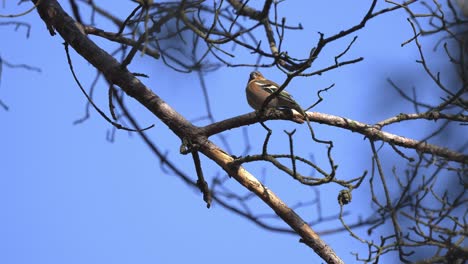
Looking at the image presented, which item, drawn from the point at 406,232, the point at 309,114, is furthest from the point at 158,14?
the point at 406,232

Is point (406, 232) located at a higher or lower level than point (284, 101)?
lower

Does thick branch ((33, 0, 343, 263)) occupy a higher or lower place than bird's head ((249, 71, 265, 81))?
lower

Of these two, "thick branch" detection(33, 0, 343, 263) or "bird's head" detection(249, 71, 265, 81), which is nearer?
"thick branch" detection(33, 0, 343, 263)

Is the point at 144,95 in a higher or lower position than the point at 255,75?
lower

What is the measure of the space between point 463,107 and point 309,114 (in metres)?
1.13

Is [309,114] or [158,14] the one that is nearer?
[158,14]

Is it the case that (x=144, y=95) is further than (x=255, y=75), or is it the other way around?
(x=255, y=75)

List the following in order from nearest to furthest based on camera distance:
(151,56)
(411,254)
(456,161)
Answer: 1. (411,254)
2. (456,161)
3. (151,56)

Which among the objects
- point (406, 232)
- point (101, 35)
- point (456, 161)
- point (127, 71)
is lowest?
point (406, 232)

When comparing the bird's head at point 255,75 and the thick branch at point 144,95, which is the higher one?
the bird's head at point 255,75

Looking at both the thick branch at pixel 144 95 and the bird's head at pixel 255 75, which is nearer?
the thick branch at pixel 144 95

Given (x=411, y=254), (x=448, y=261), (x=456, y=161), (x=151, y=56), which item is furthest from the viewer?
(x=151, y=56)

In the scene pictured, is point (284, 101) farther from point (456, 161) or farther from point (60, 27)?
point (60, 27)

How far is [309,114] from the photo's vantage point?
5527 millimetres
